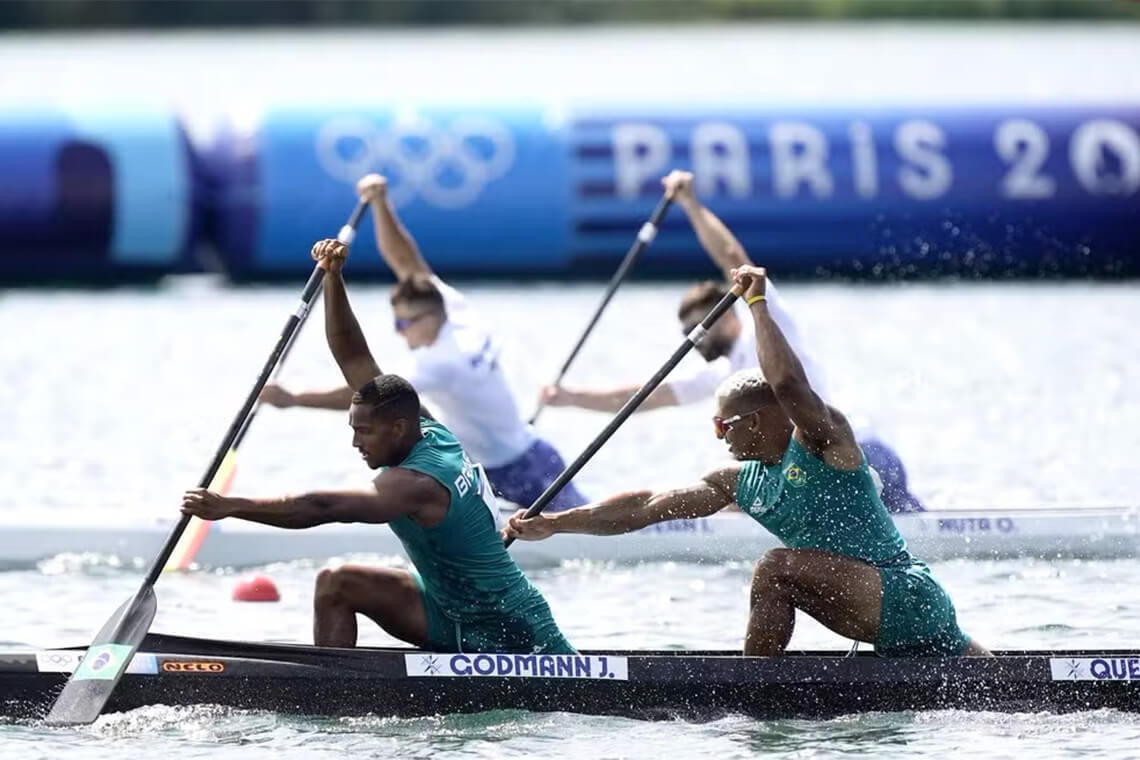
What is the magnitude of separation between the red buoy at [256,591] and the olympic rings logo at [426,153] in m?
11.3

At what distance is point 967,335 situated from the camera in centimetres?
2062

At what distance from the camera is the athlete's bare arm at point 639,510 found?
902cm

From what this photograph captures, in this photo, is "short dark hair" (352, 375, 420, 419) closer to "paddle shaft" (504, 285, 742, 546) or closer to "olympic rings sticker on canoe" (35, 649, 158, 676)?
"paddle shaft" (504, 285, 742, 546)

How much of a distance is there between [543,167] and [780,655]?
14.3m

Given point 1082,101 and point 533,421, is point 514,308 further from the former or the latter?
point 533,421

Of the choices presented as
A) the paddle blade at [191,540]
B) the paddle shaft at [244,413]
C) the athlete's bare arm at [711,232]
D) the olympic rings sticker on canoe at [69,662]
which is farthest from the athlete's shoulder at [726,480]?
the paddle blade at [191,540]

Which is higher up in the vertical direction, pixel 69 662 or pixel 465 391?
pixel 465 391

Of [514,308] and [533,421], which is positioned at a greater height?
[514,308]

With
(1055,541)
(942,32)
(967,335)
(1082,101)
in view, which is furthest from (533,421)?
(942,32)

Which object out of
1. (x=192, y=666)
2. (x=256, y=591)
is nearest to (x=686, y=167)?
(x=256, y=591)

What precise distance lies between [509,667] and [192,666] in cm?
121

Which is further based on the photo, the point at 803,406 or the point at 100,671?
the point at 100,671

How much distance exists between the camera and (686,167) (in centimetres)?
2292

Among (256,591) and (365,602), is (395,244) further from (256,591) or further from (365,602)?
(365,602)
